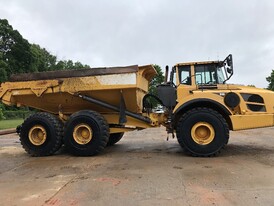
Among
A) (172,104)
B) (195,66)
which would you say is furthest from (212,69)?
(172,104)

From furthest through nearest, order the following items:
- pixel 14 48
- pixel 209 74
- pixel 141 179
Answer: pixel 14 48 → pixel 209 74 → pixel 141 179

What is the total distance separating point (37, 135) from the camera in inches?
412

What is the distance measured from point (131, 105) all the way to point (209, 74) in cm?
240

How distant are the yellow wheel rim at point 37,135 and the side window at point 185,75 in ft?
14.1

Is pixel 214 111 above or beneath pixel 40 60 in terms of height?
beneath

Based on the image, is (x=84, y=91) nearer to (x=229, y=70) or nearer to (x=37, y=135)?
(x=37, y=135)

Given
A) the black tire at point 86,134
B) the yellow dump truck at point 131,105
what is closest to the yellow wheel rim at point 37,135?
the yellow dump truck at point 131,105

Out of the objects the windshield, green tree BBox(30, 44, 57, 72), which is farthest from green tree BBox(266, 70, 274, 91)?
the windshield

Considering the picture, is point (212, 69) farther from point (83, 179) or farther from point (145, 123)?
point (83, 179)

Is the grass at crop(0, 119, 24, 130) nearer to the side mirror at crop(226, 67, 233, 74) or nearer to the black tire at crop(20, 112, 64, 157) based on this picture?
the black tire at crop(20, 112, 64, 157)

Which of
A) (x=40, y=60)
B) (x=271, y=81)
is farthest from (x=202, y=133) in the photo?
(x=40, y=60)

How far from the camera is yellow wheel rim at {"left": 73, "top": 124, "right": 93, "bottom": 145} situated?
9.88 metres

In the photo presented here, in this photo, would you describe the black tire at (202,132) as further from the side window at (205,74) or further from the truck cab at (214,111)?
the side window at (205,74)

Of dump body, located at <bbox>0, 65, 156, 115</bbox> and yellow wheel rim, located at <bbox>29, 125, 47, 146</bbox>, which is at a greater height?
dump body, located at <bbox>0, 65, 156, 115</bbox>
